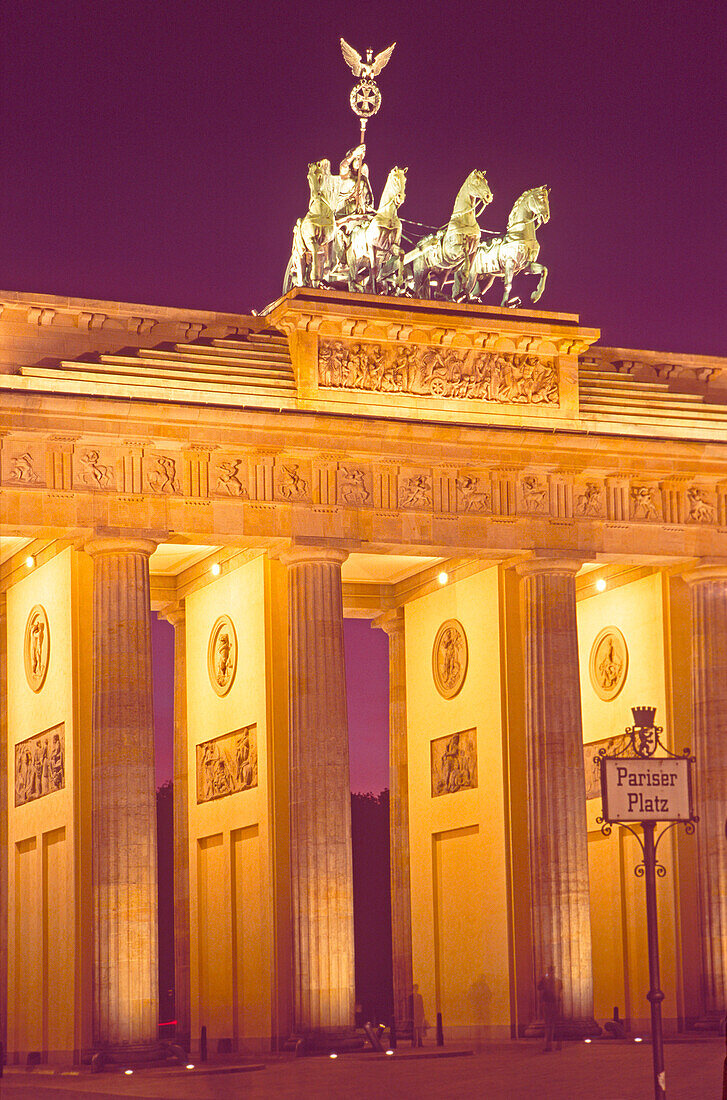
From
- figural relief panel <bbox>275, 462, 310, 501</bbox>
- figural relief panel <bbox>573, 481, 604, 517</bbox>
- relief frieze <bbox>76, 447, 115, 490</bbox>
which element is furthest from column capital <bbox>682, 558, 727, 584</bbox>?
relief frieze <bbox>76, 447, 115, 490</bbox>

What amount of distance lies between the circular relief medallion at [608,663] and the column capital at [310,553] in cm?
996

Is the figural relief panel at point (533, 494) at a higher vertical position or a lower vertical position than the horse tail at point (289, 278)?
lower

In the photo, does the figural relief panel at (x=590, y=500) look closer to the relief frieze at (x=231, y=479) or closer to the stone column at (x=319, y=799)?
Result: the stone column at (x=319, y=799)

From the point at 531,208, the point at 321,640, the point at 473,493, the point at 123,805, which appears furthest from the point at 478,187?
the point at 123,805

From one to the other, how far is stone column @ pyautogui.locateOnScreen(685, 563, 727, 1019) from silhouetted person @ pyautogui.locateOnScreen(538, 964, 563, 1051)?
172 inches

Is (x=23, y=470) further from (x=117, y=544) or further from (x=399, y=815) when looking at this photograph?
(x=399, y=815)

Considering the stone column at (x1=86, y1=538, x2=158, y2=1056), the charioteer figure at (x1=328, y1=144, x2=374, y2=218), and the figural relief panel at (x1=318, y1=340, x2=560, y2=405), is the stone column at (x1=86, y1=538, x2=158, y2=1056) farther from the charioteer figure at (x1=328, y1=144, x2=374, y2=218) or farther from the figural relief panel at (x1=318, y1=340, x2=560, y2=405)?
the charioteer figure at (x1=328, y1=144, x2=374, y2=218)

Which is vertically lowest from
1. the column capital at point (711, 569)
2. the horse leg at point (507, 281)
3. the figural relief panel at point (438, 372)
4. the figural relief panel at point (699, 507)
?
the column capital at point (711, 569)

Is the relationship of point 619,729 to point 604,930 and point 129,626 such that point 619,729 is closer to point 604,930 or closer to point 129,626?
point 604,930

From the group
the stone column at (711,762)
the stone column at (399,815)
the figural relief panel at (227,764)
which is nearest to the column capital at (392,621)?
the stone column at (399,815)

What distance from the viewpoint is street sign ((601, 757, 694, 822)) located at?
80.7 feet

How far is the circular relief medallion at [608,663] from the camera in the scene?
5322cm

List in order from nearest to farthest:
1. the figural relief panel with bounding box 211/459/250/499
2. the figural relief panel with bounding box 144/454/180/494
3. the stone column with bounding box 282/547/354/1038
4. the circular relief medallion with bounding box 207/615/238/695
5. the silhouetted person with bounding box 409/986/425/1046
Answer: the stone column with bounding box 282/547/354/1038
the figural relief panel with bounding box 144/454/180/494
the figural relief panel with bounding box 211/459/250/499
the circular relief medallion with bounding box 207/615/238/695
the silhouetted person with bounding box 409/986/425/1046

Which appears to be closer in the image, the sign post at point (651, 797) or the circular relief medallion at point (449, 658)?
the sign post at point (651, 797)
